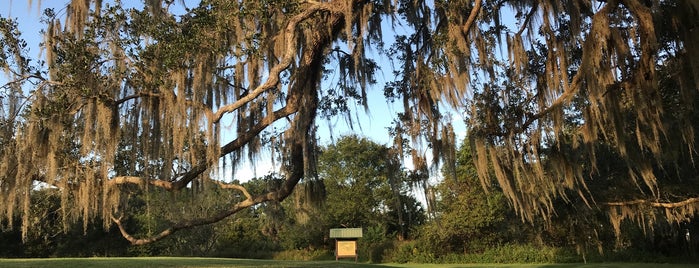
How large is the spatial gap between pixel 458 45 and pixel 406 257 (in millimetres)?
25815

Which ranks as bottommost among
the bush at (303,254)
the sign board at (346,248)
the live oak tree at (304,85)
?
the bush at (303,254)

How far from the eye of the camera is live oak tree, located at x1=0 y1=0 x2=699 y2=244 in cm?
694

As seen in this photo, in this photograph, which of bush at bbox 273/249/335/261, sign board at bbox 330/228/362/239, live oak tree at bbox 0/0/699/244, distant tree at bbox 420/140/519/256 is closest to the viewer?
live oak tree at bbox 0/0/699/244

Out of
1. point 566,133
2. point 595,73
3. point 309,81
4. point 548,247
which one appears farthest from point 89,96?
point 548,247

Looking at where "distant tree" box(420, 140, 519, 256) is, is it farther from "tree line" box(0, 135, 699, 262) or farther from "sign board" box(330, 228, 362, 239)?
"sign board" box(330, 228, 362, 239)

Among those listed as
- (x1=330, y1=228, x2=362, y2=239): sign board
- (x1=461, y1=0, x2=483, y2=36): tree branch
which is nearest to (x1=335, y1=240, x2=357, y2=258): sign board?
(x1=330, y1=228, x2=362, y2=239): sign board

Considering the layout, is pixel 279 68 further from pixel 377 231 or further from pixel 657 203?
pixel 377 231

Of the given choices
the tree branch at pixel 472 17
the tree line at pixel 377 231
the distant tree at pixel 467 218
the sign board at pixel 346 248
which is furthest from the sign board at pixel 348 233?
the tree branch at pixel 472 17

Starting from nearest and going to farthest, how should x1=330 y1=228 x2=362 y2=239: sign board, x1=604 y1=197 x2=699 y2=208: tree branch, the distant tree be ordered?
x1=604 y1=197 x2=699 y2=208: tree branch → the distant tree → x1=330 y1=228 x2=362 y2=239: sign board

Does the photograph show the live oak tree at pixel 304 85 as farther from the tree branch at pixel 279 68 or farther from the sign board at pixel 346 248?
the sign board at pixel 346 248

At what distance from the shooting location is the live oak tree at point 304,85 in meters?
6.94

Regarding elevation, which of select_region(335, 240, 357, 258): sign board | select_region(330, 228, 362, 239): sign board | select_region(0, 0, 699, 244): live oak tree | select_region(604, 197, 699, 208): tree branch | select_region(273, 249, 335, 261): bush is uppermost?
select_region(0, 0, 699, 244): live oak tree

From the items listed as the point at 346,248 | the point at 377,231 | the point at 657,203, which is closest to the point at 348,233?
the point at 346,248

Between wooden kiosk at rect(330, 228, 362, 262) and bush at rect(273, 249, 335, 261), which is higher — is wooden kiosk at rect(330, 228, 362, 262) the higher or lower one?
the higher one
